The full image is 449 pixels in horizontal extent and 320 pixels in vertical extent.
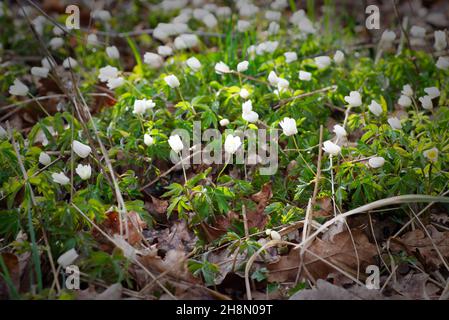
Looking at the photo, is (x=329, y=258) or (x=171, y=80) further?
(x=171, y=80)

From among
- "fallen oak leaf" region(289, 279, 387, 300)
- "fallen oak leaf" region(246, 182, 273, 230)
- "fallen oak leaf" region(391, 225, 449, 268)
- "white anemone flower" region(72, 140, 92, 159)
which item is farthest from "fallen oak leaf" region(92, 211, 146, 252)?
"fallen oak leaf" region(391, 225, 449, 268)

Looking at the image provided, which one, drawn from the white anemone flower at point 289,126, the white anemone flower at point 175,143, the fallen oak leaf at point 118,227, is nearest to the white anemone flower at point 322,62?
the white anemone flower at point 289,126

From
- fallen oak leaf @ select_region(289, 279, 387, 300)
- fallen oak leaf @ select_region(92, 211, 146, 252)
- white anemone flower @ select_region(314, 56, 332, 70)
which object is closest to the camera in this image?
fallen oak leaf @ select_region(289, 279, 387, 300)

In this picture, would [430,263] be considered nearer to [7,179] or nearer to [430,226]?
[430,226]

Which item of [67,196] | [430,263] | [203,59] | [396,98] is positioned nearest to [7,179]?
[67,196]

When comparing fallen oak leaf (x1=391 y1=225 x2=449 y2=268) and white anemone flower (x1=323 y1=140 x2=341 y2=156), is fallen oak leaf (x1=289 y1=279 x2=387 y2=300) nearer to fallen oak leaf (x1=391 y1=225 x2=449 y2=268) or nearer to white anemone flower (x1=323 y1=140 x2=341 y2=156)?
fallen oak leaf (x1=391 y1=225 x2=449 y2=268)

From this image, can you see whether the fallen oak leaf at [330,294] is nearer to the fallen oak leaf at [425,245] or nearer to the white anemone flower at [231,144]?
the fallen oak leaf at [425,245]

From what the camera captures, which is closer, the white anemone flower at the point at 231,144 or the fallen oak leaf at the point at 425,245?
the fallen oak leaf at the point at 425,245

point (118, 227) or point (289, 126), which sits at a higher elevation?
point (289, 126)

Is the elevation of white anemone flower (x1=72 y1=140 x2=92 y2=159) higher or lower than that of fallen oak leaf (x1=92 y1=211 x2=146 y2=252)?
higher

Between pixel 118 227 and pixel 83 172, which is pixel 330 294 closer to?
pixel 118 227

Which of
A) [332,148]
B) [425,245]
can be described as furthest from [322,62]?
[425,245]
